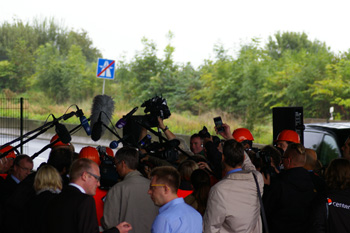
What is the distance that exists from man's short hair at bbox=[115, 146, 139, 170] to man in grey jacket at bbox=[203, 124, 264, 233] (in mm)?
865

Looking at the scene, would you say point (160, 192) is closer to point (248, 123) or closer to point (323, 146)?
point (323, 146)

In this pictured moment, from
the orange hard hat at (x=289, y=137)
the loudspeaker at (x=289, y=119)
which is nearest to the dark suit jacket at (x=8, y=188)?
the orange hard hat at (x=289, y=137)

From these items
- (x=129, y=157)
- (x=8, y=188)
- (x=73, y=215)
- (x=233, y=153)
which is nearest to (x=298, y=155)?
(x=233, y=153)

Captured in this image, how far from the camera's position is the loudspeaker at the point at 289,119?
916 cm

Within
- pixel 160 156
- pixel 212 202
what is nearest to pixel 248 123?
pixel 160 156

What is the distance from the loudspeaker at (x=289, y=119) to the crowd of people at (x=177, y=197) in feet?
10.7

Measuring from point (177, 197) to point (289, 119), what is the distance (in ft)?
19.1

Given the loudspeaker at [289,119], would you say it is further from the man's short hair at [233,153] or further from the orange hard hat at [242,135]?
the man's short hair at [233,153]

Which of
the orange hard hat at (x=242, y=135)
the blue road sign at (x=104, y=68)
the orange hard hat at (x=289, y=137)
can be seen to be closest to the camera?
the orange hard hat at (x=242, y=135)

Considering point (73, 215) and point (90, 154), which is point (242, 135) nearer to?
point (90, 154)

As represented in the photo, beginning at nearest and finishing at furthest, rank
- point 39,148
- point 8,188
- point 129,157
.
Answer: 1. point 129,157
2. point 8,188
3. point 39,148

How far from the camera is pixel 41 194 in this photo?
433cm

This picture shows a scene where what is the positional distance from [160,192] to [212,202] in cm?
90

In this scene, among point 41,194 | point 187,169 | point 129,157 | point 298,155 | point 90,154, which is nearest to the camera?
point 41,194
